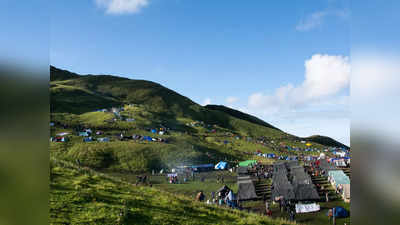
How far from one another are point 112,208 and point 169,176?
18903mm

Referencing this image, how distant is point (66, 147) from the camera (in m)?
37.3

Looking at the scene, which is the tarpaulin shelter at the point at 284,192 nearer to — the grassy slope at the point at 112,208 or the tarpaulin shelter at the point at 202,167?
the grassy slope at the point at 112,208

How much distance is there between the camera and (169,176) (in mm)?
27453

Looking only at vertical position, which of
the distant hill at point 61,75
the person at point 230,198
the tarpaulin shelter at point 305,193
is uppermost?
the distant hill at point 61,75

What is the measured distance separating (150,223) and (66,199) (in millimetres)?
3194

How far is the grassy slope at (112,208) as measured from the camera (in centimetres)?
797

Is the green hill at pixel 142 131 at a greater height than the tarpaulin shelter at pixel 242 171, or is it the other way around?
the green hill at pixel 142 131

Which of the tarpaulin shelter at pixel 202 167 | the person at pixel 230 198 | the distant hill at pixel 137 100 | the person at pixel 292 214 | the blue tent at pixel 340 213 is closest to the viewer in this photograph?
the blue tent at pixel 340 213

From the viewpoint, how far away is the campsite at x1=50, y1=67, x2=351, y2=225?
9711mm

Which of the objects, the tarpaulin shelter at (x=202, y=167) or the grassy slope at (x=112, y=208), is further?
the tarpaulin shelter at (x=202, y=167)

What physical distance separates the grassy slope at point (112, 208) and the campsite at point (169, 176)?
38 mm

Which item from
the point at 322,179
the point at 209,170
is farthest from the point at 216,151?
the point at 322,179

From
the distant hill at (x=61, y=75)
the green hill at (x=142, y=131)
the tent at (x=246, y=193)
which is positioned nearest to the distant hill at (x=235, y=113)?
the green hill at (x=142, y=131)

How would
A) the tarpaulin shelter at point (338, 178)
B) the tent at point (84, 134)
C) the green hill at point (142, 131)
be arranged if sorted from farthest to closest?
1. the tent at point (84, 134)
2. the green hill at point (142, 131)
3. the tarpaulin shelter at point (338, 178)
